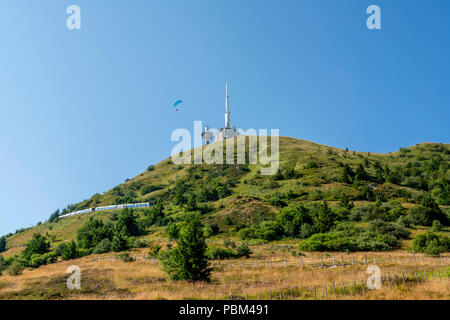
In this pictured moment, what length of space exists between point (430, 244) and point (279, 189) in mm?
54596

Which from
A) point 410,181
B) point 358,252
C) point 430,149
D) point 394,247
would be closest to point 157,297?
point 358,252

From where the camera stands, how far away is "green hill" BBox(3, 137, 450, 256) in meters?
68.2

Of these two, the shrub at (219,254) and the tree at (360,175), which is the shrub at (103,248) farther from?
the tree at (360,175)

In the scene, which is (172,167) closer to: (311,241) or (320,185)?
(320,185)

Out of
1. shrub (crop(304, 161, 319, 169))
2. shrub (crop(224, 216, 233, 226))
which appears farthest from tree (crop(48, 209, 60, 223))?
shrub (crop(304, 161, 319, 169))

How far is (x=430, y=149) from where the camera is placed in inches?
5285

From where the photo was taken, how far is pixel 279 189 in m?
89.1

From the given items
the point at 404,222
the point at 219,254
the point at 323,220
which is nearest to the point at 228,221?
the point at 323,220

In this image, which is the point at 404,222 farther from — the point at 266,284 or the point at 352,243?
the point at 266,284

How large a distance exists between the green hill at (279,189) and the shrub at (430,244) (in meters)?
18.6

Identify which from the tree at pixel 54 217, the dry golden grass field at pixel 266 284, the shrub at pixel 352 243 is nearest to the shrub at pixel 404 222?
the shrub at pixel 352 243

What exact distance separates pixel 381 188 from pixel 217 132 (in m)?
104

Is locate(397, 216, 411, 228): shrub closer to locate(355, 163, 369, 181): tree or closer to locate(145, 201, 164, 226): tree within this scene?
locate(355, 163, 369, 181): tree

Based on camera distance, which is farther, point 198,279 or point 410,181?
point 410,181
